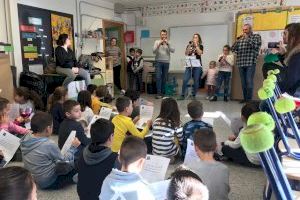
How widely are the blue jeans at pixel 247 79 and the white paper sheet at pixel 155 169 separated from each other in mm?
4372

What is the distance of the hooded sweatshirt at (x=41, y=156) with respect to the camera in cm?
203

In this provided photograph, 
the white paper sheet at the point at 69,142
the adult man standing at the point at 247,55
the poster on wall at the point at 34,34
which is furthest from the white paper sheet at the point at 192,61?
the white paper sheet at the point at 69,142

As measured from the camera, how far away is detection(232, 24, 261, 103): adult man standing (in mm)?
5520

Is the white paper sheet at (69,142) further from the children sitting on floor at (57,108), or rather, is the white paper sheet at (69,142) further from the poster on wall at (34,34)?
the poster on wall at (34,34)

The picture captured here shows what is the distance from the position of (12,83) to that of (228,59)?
4220 mm

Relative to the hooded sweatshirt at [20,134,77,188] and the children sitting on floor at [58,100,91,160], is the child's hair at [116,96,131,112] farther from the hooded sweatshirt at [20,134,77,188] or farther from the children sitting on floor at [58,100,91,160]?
the hooded sweatshirt at [20,134,77,188]

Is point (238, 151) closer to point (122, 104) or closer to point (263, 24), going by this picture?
point (122, 104)

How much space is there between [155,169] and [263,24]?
17.5 ft

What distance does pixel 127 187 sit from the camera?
45.6 inches

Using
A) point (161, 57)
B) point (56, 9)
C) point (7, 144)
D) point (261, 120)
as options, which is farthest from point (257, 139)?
point (161, 57)

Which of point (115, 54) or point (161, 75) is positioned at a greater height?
point (115, 54)

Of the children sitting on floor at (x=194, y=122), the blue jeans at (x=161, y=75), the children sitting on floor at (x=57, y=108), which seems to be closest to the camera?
the children sitting on floor at (x=194, y=122)

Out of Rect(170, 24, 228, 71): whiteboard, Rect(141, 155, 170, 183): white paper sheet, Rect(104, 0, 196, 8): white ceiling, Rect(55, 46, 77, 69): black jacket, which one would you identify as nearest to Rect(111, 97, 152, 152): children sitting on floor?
Rect(141, 155, 170, 183): white paper sheet

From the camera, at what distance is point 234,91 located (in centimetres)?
→ 634
